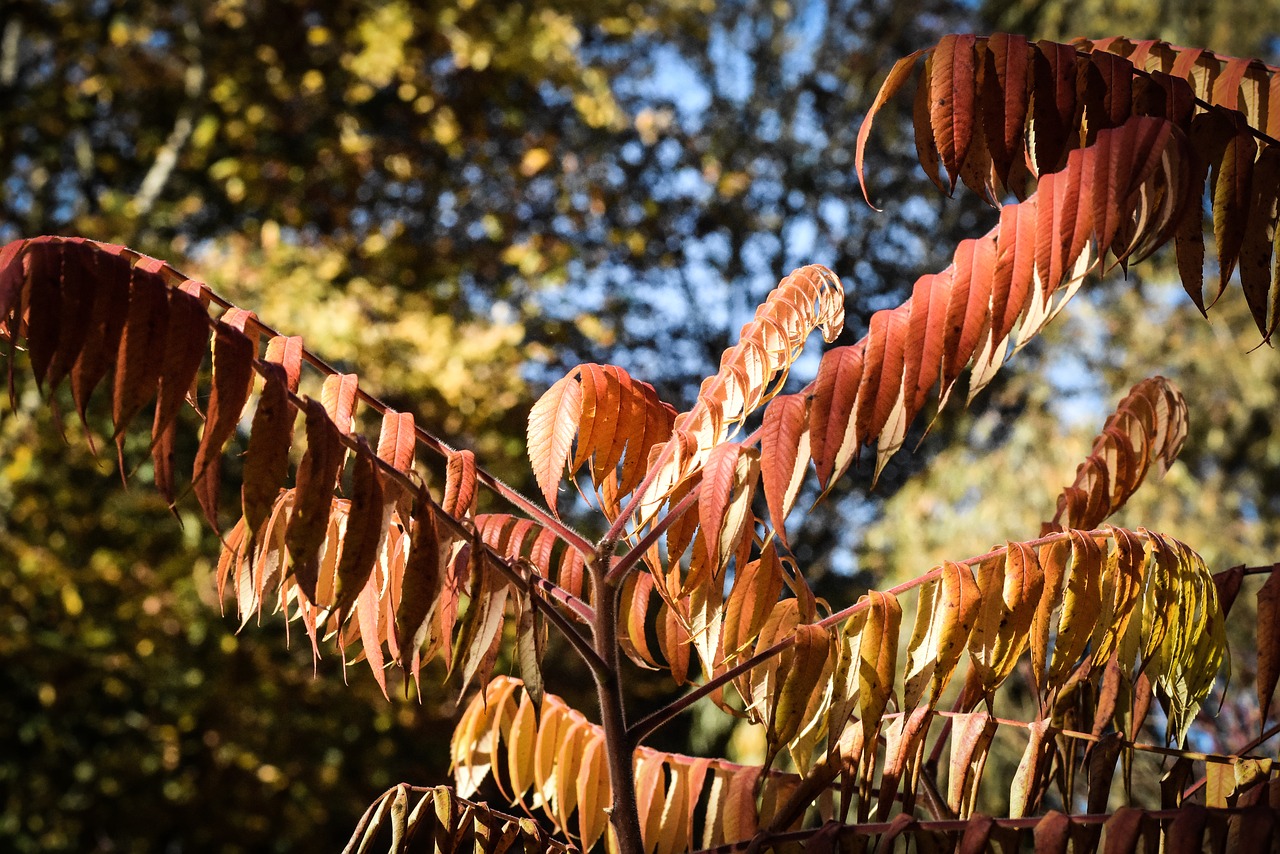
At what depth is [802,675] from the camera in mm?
997

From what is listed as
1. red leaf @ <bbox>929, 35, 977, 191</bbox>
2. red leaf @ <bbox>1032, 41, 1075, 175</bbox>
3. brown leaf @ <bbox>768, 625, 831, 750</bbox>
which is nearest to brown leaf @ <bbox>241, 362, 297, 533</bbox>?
brown leaf @ <bbox>768, 625, 831, 750</bbox>

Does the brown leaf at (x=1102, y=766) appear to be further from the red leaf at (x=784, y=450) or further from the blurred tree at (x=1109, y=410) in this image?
the blurred tree at (x=1109, y=410)

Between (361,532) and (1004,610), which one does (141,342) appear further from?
(1004,610)

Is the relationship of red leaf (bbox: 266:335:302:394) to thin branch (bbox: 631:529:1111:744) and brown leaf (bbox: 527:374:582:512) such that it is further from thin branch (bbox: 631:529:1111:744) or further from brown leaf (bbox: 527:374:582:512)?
thin branch (bbox: 631:529:1111:744)

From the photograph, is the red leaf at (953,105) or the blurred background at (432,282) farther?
the blurred background at (432,282)

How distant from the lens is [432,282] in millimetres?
5969

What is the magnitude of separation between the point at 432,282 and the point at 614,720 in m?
5.08

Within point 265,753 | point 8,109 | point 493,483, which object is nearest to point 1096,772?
point 493,483

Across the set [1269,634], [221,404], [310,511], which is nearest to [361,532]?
[310,511]

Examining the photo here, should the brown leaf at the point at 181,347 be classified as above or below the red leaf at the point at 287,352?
below

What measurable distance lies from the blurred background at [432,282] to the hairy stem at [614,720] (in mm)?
1969

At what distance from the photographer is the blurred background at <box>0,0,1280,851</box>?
461 cm

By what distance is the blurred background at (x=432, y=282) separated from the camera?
4.61m

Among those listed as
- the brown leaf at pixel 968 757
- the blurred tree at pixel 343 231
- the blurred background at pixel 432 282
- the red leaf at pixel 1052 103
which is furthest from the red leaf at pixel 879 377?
the blurred tree at pixel 343 231
